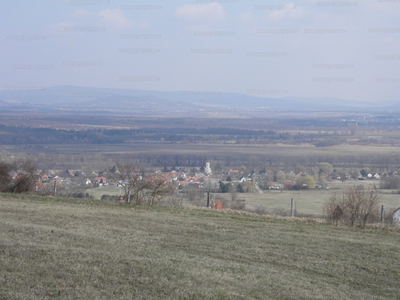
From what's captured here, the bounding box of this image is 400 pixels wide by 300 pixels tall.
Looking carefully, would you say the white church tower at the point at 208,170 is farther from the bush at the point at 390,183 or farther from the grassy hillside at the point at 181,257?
the grassy hillside at the point at 181,257

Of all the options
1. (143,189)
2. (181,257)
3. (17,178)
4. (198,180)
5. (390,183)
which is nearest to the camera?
(181,257)

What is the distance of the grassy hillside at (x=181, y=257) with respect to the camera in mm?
7129

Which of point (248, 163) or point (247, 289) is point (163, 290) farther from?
point (248, 163)

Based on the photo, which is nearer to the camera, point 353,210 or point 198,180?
point 353,210

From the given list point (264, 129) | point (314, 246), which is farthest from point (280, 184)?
point (264, 129)

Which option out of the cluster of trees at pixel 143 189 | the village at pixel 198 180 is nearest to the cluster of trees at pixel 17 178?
the village at pixel 198 180

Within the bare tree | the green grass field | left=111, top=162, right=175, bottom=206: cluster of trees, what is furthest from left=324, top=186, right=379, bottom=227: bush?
the bare tree

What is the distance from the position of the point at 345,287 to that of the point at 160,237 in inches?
165

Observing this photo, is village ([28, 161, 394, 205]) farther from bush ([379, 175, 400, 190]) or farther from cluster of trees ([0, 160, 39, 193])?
cluster of trees ([0, 160, 39, 193])

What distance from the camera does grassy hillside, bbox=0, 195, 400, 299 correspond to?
281 inches

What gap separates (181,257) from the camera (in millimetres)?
9391

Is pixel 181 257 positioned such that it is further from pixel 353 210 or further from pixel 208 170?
pixel 208 170

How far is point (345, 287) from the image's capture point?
8664 millimetres

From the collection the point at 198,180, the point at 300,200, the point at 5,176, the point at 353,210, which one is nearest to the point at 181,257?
the point at 353,210
